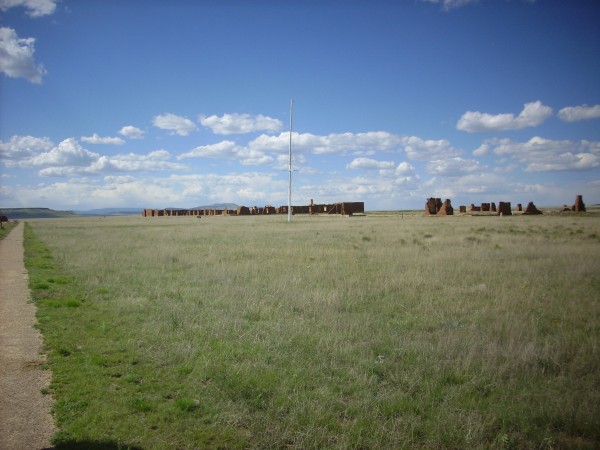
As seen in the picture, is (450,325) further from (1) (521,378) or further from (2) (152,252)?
(2) (152,252)

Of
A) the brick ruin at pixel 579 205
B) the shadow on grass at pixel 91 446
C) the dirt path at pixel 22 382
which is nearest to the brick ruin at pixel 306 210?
the brick ruin at pixel 579 205

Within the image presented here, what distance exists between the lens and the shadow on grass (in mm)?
3926

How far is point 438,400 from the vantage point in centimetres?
491

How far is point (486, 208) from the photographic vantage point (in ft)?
207

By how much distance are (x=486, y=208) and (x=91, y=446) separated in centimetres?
6710


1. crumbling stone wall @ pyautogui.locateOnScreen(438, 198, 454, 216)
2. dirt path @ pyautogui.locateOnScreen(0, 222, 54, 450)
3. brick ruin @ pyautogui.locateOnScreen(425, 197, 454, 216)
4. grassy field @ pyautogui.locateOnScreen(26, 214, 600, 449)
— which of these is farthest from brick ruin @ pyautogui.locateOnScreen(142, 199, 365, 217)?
dirt path @ pyautogui.locateOnScreen(0, 222, 54, 450)

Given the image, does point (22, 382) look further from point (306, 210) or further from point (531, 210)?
point (306, 210)

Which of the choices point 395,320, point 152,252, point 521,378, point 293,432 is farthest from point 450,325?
point 152,252

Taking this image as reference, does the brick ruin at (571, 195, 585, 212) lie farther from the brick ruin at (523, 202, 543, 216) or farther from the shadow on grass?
the shadow on grass

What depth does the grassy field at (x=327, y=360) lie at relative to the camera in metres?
4.30

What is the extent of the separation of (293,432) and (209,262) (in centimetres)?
1277

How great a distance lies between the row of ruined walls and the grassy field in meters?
48.6

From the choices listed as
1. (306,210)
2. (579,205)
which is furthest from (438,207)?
(306,210)

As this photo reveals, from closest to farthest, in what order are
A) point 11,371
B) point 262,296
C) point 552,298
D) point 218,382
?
1. point 218,382
2. point 11,371
3. point 552,298
4. point 262,296
